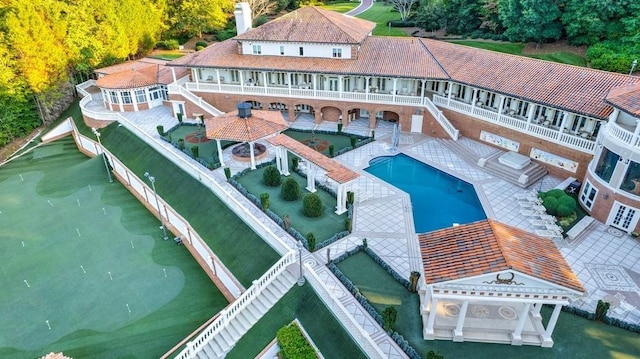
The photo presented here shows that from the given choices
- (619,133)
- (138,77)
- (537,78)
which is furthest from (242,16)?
(619,133)

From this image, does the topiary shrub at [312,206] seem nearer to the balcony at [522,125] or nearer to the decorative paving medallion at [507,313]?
the decorative paving medallion at [507,313]

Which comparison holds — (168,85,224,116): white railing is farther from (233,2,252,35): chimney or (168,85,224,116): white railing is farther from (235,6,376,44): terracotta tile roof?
(233,2,252,35): chimney

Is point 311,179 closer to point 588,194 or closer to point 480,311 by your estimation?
point 480,311

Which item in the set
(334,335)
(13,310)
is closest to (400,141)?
(334,335)

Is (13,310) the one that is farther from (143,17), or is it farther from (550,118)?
(143,17)

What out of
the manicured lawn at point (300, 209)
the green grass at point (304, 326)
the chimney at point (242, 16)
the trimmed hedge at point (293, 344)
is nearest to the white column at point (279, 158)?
the manicured lawn at point (300, 209)
